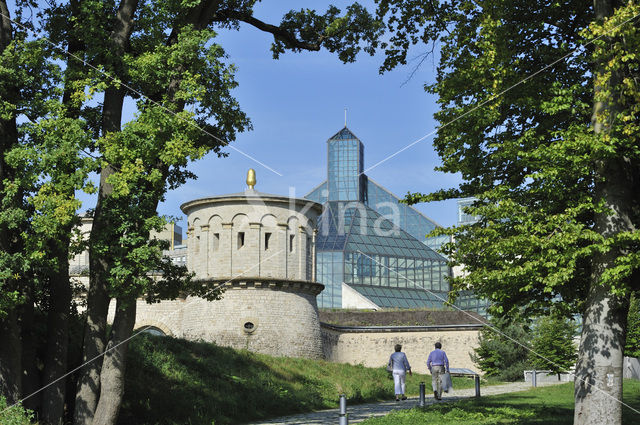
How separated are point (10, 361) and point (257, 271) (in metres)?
19.1

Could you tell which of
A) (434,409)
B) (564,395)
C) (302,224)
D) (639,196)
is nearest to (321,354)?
(302,224)

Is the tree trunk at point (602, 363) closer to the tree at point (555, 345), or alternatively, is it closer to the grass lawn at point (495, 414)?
the grass lawn at point (495, 414)

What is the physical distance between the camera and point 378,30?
16.3 m

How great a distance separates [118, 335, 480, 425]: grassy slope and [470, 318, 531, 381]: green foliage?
9.11 metres

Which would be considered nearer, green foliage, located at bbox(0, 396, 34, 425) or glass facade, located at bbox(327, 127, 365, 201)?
green foliage, located at bbox(0, 396, 34, 425)

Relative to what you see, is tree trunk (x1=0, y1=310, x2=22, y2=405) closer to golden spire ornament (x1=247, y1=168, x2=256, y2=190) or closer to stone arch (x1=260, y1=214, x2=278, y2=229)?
stone arch (x1=260, y1=214, x2=278, y2=229)

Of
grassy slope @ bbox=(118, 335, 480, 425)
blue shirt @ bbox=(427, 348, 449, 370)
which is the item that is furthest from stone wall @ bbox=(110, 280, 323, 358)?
blue shirt @ bbox=(427, 348, 449, 370)

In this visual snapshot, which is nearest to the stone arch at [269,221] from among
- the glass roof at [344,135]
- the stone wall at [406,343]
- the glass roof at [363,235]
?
the stone wall at [406,343]

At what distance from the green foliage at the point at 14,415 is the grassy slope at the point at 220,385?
281cm

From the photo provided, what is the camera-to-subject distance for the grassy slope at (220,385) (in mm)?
15680

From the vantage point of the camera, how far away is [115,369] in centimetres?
1296

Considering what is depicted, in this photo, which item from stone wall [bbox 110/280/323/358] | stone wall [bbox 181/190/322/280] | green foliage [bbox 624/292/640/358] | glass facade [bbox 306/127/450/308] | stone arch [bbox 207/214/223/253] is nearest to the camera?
stone wall [bbox 110/280/323/358]

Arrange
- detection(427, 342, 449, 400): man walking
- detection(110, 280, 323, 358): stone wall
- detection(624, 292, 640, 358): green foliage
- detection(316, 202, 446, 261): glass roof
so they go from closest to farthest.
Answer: detection(427, 342, 449, 400): man walking
detection(110, 280, 323, 358): stone wall
detection(624, 292, 640, 358): green foliage
detection(316, 202, 446, 261): glass roof

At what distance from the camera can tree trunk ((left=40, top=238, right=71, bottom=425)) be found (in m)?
12.9
